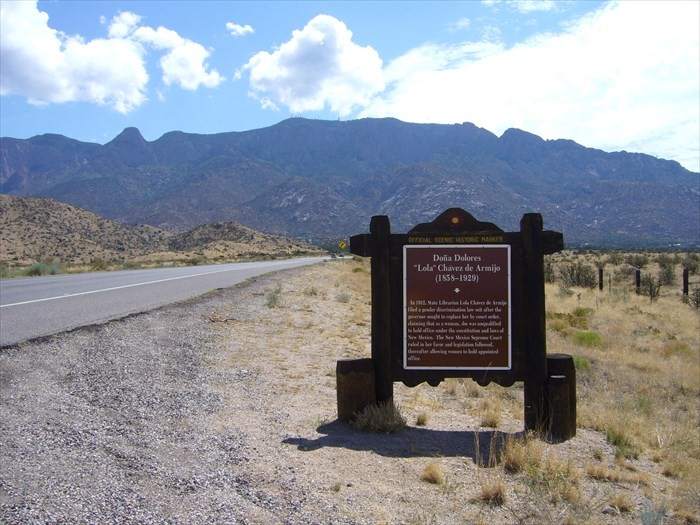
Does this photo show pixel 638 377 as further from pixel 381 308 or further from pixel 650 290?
pixel 650 290

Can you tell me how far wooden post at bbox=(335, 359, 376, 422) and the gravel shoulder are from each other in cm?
21

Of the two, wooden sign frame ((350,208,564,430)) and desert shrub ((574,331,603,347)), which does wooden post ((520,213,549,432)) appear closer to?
wooden sign frame ((350,208,564,430))

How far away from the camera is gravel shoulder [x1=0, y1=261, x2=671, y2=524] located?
3975mm

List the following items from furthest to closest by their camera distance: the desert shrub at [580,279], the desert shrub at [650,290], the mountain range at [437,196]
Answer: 1. the mountain range at [437,196]
2. the desert shrub at [580,279]
3. the desert shrub at [650,290]

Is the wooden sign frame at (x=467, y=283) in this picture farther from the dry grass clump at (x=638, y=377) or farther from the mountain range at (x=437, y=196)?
the mountain range at (x=437, y=196)

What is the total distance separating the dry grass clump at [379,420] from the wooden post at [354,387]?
80 mm

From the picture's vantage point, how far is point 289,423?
236 inches

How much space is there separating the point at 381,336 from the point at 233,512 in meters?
2.61

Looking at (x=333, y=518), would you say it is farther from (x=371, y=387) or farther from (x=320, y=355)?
(x=320, y=355)

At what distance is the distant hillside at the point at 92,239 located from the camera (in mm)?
58609

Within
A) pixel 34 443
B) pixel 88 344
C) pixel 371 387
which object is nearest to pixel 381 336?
A: pixel 371 387

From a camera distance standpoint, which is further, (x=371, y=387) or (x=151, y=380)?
(x=151, y=380)

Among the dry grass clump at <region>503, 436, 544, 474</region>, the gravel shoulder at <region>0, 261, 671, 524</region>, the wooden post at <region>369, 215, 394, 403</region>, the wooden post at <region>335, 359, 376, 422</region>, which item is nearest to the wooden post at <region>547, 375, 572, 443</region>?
the gravel shoulder at <region>0, 261, 671, 524</region>

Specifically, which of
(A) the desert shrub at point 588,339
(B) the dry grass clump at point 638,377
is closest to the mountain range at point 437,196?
(B) the dry grass clump at point 638,377
